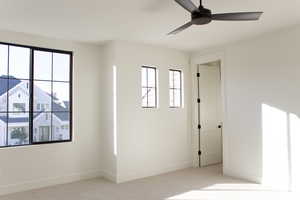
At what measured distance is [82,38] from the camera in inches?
175

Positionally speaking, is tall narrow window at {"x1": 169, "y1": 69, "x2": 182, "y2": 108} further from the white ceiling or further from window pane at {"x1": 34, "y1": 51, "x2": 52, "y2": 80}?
window pane at {"x1": 34, "y1": 51, "x2": 52, "y2": 80}

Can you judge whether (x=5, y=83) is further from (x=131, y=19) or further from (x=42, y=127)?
(x=131, y=19)

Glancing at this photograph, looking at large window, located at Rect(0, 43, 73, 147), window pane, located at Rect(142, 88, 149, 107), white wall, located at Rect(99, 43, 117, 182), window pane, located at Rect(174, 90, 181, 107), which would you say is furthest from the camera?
window pane, located at Rect(174, 90, 181, 107)

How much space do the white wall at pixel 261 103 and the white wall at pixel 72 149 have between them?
2.66 meters

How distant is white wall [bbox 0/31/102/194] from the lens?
3.96 metres

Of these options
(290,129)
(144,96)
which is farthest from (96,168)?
(290,129)

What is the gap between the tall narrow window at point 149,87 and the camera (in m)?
5.04

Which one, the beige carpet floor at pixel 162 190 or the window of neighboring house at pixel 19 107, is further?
the window of neighboring house at pixel 19 107

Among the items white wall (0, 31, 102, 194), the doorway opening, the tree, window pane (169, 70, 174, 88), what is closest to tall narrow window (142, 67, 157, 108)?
window pane (169, 70, 174, 88)

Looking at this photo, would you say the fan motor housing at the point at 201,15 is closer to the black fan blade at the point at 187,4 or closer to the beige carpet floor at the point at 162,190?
the black fan blade at the point at 187,4

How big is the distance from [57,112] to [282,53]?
410cm

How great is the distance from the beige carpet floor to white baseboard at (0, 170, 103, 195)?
13 cm

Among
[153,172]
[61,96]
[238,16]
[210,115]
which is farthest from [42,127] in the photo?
[210,115]

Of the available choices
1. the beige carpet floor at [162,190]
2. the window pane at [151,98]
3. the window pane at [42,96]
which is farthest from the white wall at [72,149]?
the window pane at [151,98]
